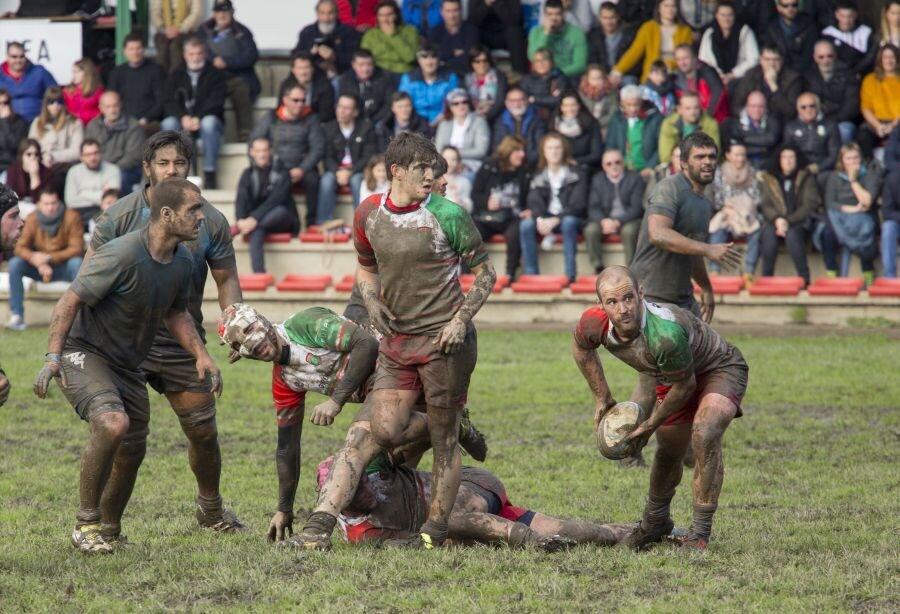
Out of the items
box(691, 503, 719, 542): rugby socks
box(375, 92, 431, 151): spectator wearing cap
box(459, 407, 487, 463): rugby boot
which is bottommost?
box(691, 503, 719, 542): rugby socks

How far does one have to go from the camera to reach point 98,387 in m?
7.85

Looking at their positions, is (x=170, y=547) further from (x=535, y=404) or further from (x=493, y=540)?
(x=535, y=404)

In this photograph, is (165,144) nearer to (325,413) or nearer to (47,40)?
(325,413)

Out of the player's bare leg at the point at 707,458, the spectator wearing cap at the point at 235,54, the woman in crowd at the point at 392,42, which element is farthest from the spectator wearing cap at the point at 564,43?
the player's bare leg at the point at 707,458

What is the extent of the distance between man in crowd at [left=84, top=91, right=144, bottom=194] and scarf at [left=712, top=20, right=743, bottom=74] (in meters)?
7.71

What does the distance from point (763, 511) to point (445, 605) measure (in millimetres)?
3321

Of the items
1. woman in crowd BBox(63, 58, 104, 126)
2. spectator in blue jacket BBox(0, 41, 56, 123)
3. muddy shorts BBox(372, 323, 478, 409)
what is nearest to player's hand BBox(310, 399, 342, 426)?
muddy shorts BBox(372, 323, 478, 409)

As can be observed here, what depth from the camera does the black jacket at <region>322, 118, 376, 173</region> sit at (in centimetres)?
1912

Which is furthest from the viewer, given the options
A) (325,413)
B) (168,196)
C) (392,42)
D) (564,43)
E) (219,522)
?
(392,42)

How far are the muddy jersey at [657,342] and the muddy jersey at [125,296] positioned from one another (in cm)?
225

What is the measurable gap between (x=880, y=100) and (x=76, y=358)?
43.9 ft

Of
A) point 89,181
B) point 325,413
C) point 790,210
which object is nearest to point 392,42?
point 89,181

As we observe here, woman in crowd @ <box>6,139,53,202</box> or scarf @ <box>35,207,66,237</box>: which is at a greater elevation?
woman in crowd @ <box>6,139,53,202</box>

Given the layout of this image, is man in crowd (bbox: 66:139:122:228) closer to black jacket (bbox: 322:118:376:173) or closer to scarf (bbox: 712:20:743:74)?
black jacket (bbox: 322:118:376:173)
